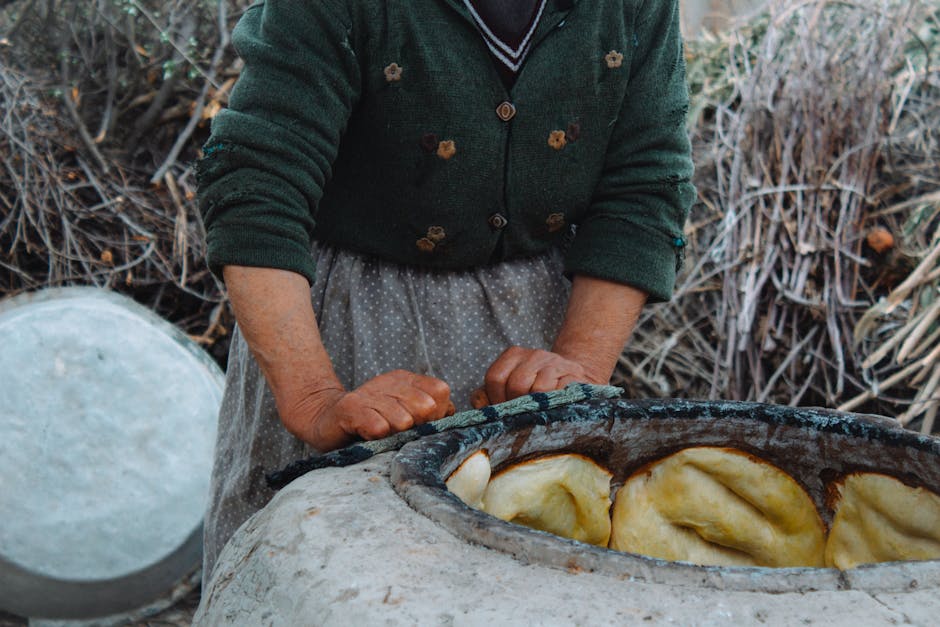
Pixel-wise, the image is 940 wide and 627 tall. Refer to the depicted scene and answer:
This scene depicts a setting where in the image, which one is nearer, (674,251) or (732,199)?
(674,251)

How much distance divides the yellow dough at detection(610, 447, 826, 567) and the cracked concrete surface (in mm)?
417

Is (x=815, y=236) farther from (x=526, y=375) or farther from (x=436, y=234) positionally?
(x=526, y=375)

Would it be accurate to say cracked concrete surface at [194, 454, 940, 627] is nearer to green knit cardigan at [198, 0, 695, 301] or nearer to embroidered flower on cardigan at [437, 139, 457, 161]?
green knit cardigan at [198, 0, 695, 301]

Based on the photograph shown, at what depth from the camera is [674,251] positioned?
→ 141 centimetres

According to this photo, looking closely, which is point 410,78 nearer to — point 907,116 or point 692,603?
point 692,603

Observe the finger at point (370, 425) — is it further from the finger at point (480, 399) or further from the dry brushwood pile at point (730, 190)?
the dry brushwood pile at point (730, 190)

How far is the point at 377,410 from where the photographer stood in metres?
1.00

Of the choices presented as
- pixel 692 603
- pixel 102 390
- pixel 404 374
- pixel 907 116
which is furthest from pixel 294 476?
pixel 907 116

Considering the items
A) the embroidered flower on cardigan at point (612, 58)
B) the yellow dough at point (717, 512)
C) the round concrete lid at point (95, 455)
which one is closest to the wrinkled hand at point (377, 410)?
the yellow dough at point (717, 512)

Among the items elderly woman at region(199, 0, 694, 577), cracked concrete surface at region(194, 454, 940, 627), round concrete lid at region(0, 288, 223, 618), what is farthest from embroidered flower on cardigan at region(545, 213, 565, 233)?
round concrete lid at region(0, 288, 223, 618)

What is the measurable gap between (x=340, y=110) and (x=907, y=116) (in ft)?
8.24

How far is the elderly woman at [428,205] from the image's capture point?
1.17 metres

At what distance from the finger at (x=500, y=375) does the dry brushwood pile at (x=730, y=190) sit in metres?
1.56

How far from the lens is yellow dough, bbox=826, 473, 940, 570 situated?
1.00m
